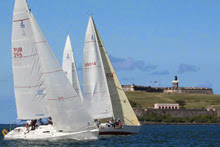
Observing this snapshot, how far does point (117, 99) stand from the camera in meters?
55.1

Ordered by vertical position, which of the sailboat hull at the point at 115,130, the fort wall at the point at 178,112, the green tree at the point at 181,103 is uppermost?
the green tree at the point at 181,103

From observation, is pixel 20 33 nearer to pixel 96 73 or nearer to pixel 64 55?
pixel 96 73

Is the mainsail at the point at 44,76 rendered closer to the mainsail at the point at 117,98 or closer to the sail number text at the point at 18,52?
the sail number text at the point at 18,52

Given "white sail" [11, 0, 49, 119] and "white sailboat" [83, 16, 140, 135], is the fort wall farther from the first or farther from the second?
"white sail" [11, 0, 49, 119]

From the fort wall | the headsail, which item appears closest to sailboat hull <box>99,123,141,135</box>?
the headsail

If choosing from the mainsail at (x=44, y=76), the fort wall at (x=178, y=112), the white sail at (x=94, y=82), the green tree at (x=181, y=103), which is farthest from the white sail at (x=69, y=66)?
the green tree at (x=181, y=103)

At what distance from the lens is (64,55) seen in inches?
2346

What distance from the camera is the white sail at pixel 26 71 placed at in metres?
41.7

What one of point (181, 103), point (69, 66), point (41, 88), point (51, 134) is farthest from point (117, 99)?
point (181, 103)

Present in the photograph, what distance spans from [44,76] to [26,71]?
188 cm

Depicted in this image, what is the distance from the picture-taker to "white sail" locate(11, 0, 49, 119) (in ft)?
137

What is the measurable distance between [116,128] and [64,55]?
12060 millimetres

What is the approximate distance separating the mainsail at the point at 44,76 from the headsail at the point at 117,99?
44.0 feet

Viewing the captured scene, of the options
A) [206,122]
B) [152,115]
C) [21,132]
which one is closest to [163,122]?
[152,115]
